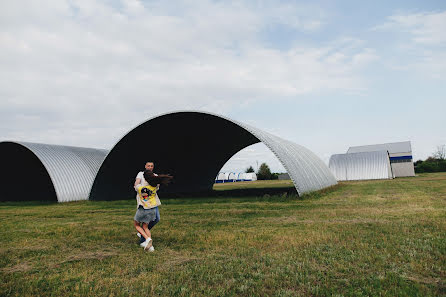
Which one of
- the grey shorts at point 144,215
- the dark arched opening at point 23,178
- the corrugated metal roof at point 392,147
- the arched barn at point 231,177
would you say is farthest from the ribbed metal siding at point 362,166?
the grey shorts at point 144,215

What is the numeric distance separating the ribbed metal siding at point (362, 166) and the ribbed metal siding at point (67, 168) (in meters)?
37.5

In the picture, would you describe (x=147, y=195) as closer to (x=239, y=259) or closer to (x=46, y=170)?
(x=239, y=259)

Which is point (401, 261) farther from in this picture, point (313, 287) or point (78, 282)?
point (78, 282)

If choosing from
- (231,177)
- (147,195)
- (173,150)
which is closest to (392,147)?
(231,177)

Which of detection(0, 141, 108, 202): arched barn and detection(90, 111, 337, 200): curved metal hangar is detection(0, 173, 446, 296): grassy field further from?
detection(0, 141, 108, 202): arched barn

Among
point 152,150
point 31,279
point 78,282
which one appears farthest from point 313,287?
point 152,150

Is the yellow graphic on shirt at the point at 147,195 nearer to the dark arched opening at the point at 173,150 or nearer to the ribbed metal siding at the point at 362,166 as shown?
the dark arched opening at the point at 173,150

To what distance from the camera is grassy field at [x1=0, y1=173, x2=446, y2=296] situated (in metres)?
4.87

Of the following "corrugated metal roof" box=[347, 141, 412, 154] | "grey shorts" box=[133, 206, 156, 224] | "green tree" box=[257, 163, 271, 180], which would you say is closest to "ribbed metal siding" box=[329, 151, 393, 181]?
"corrugated metal roof" box=[347, 141, 412, 154]

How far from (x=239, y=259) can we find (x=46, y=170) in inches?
1139

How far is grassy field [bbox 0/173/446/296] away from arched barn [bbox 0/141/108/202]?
13.9m

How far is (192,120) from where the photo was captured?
23078mm

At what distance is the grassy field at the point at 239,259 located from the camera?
487 cm

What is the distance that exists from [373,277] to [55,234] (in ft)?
29.6
